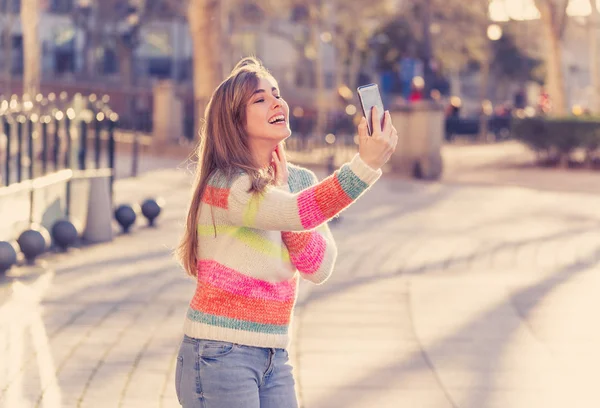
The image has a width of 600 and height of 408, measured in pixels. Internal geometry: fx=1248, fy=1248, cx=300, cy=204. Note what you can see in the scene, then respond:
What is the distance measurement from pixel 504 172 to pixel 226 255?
68.0 feet

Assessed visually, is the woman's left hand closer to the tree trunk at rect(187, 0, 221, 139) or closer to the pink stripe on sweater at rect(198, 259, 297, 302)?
the pink stripe on sweater at rect(198, 259, 297, 302)

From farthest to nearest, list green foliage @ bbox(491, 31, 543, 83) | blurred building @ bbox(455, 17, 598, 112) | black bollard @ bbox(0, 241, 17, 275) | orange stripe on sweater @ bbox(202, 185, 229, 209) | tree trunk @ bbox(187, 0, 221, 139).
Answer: green foliage @ bbox(491, 31, 543, 83) < blurred building @ bbox(455, 17, 598, 112) < tree trunk @ bbox(187, 0, 221, 139) < black bollard @ bbox(0, 241, 17, 275) < orange stripe on sweater @ bbox(202, 185, 229, 209)

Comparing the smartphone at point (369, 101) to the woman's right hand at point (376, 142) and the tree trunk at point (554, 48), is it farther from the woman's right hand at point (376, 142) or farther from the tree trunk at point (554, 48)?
the tree trunk at point (554, 48)

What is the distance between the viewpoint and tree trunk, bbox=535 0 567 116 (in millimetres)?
29422

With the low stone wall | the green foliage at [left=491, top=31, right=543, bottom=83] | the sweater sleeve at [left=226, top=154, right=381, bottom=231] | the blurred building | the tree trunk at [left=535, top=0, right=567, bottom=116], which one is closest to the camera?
the sweater sleeve at [left=226, top=154, right=381, bottom=231]

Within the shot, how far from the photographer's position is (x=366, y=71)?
209 feet

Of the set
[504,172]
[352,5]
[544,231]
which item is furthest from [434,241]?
[352,5]

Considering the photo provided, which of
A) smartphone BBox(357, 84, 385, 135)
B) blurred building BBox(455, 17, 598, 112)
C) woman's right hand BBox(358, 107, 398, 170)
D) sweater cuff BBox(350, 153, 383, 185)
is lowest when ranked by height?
blurred building BBox(455, 17, 598, 112)

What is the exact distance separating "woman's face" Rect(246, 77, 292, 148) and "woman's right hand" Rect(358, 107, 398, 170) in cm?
28

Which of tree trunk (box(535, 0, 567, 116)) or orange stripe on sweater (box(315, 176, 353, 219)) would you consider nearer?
orange stripe on sweater (box(315, 176, 353, 219))

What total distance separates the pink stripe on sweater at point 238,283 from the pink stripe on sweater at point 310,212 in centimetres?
24

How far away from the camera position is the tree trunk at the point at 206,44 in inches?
915

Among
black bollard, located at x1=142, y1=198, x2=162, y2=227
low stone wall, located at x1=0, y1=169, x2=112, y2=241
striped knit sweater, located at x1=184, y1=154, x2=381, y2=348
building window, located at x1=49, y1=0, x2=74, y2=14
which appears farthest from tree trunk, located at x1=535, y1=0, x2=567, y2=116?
building window, located at x1=49, y1=0, x2=74, y2=14

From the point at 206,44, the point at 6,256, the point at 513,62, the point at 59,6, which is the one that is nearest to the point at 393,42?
the point at 513,62
